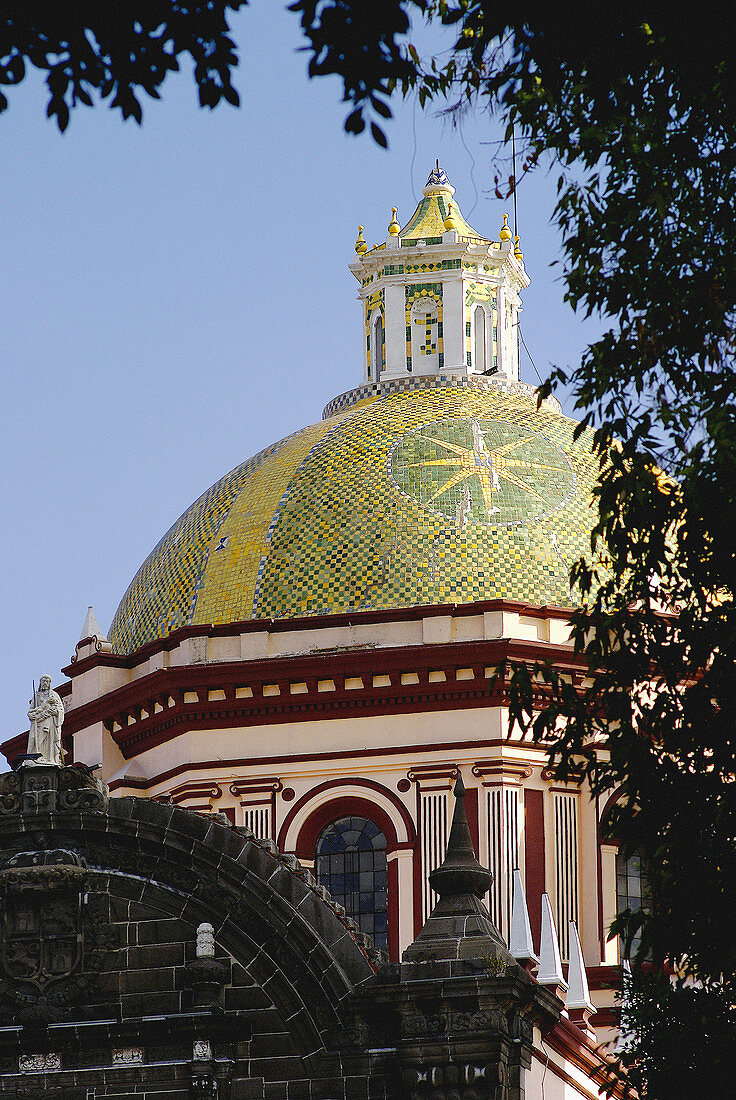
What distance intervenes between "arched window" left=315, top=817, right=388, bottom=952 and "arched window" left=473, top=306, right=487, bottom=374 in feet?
26.6

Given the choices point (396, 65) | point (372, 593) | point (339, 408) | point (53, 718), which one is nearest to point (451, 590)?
point (372, 593)

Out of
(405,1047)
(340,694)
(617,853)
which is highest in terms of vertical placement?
(340,694)

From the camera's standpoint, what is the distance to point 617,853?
28359 mm

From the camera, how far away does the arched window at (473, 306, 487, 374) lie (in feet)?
110

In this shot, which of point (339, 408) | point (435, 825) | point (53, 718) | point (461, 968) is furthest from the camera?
point (339, 408)

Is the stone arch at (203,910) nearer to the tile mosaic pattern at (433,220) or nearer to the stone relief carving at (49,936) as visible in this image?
the stone relief carving at (49,936)

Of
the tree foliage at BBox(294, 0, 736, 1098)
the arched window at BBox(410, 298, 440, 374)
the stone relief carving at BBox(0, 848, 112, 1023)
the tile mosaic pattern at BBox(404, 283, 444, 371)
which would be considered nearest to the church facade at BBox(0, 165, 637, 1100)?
the arched window at BBox(410, 298, 440, 374)

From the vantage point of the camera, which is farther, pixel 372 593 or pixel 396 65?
pixel 372 593

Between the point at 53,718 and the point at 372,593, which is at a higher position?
the point at 372,593

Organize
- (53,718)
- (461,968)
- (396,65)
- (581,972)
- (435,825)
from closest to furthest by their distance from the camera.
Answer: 1. (396,65)
2. (461,968)
3. (53,718)
4. (581,972)
5. (435,825)

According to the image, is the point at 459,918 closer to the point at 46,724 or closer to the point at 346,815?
the point at 46,724

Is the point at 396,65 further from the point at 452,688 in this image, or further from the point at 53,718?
the point at 452,688

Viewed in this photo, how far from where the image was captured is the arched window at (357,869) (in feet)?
92.0

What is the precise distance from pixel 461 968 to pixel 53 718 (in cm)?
466
